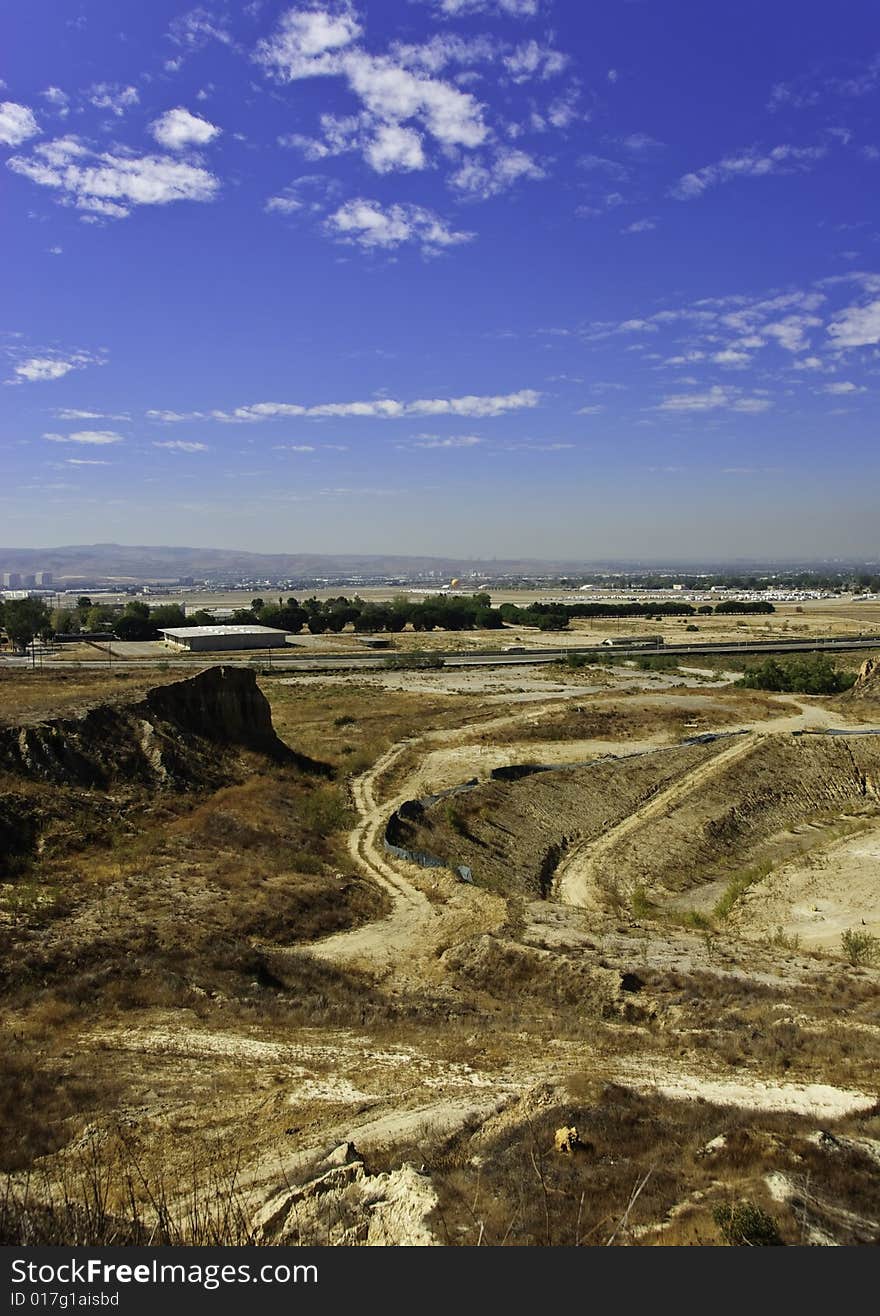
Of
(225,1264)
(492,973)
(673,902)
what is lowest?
(673,902)

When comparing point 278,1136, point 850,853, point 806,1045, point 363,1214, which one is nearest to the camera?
point 363,1214

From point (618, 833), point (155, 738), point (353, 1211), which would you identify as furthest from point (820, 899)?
point (155, 738)

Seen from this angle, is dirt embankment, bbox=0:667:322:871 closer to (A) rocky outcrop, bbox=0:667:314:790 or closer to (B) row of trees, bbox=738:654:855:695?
(A) rocky outcrop, bbox=0:667:314:790

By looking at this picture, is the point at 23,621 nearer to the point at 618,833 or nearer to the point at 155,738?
the point at 155,738

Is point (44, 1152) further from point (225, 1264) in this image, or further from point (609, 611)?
point (609, 611)

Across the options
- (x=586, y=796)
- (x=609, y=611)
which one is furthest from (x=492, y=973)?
(x=609, y=611)

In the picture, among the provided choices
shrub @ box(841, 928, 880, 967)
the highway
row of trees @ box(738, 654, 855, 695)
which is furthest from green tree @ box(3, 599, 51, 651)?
shrub @ box(841, 928, 880, 967)

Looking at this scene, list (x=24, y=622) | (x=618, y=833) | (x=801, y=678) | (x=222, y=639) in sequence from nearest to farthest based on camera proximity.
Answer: (x=618, y=833) → (x=801, y=678) → (x=24, y=622) → (x=222, y=639)
